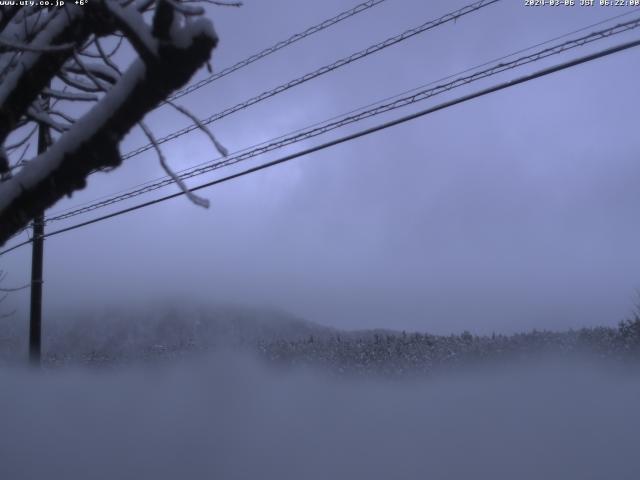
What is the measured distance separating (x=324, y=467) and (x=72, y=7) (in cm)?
433

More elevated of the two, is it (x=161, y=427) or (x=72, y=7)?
(x=72, y=7)

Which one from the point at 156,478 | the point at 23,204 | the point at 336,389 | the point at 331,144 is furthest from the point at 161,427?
the point at 23,204

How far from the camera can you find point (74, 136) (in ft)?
9.05

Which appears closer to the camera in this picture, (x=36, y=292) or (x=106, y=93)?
(x=106, y=93)

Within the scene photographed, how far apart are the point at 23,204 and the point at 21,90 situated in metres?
0.61

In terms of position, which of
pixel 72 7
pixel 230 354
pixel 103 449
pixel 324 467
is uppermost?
pixel 72 7

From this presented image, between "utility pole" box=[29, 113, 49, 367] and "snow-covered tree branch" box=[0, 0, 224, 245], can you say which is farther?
"utility pole" box=[29, 113, 49, 367]

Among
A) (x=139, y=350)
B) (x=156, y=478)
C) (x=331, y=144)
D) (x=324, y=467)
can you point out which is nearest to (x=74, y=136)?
(x=331, y=144)

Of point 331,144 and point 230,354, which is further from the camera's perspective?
point 230,354

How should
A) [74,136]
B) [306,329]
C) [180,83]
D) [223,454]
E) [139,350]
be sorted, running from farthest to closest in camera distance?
[139,350]
[306,329]
[223,454]
[74,136]
[180,83]

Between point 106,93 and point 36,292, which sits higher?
point 36,292

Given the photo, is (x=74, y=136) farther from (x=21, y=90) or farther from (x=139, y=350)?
(x=139, y=350)

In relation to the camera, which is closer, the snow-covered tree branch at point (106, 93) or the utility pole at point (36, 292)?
the snow-covered tree branch at point (106, 93)

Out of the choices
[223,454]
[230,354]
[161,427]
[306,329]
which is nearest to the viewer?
[223,454]
